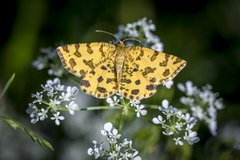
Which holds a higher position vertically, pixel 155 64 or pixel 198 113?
pixel 155 64

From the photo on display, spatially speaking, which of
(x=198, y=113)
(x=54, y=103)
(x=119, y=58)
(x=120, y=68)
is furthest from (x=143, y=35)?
(x=54, y=103)

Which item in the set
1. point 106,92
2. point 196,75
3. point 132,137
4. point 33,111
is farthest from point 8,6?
point 196,75

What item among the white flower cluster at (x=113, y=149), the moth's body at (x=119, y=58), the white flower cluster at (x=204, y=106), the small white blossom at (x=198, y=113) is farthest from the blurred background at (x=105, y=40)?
the moth's body at (x=119, y=58)

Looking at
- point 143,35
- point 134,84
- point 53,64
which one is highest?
point 143,35

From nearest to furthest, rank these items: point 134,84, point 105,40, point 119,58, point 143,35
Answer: point 134,84, point 119,58, point 143,35, point 105,40

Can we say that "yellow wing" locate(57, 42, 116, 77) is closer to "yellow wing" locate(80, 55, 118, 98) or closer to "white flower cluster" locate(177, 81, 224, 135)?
"yellow wing" locate(80, 55, 118, 98)

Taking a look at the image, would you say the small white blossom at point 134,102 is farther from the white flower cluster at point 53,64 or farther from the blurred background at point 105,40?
the white flower cluster at point 53,64

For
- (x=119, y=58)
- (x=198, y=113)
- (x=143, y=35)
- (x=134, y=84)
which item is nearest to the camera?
(x=134, y=84)

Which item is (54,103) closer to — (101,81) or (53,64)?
(101,81)

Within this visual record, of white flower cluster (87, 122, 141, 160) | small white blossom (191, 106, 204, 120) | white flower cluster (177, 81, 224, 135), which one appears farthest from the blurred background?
Answer: white flower cluster (87, 122, 141, 160)
